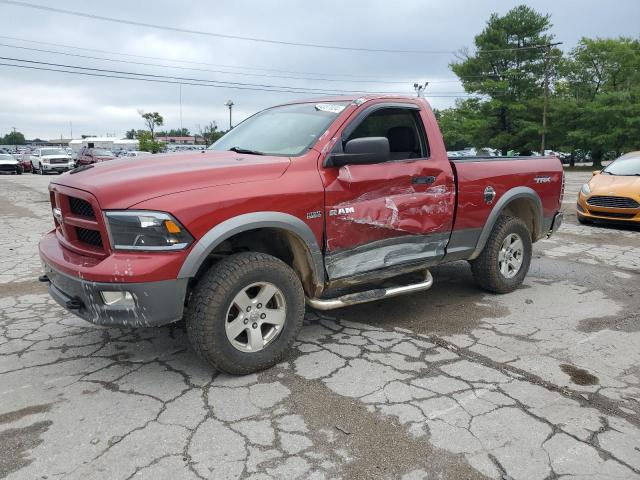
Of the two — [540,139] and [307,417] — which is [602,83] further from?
[307,417]

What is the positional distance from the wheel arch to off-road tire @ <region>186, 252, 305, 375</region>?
151mm

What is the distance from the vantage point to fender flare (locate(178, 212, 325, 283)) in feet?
9.98

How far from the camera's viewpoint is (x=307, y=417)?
2.91 m

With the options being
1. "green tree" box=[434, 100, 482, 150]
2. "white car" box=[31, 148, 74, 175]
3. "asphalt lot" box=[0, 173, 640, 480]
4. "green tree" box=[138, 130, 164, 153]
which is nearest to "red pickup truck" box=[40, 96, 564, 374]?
"asphalt lot" box=[0, 173, 640, 480]

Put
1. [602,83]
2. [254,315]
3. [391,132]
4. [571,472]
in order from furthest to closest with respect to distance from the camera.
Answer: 1. [602,83]
2. [391,132]
3. [254,315]
4. [571,472]

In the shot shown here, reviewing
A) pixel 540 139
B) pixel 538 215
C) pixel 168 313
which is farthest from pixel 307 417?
pixel 540 139

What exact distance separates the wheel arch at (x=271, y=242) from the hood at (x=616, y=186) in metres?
7.99

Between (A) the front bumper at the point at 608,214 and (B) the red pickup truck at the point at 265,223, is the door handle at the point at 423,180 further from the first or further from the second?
(A) the front bumper at the point at 608,214

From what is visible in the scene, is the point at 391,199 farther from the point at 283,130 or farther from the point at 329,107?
the point at 283,130

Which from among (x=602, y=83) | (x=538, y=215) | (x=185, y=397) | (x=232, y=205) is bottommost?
(x=185, y=397)

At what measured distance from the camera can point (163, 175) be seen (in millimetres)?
3119

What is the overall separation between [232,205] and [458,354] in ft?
6.63

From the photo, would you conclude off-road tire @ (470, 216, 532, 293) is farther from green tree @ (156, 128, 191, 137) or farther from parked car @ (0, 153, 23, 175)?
green tree @ (156, 128, 191, 137)

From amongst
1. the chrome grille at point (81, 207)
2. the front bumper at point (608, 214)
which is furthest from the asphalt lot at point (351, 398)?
the front bumper at point (608, 214)
